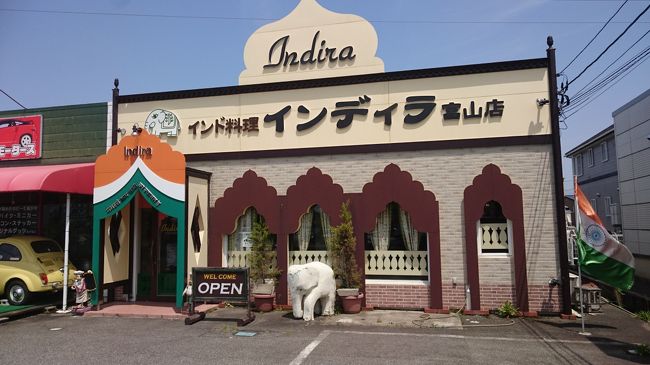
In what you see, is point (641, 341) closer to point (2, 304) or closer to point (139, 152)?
point (139, 152)

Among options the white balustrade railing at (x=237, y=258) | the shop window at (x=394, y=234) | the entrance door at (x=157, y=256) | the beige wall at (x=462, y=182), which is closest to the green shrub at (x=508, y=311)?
the beige wall at (x=462, y=182)

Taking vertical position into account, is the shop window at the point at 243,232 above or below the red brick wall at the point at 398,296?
above

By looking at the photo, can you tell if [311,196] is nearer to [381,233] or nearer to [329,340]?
[381,233]

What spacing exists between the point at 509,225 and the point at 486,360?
445 centimetres

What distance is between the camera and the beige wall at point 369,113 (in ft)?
35.2

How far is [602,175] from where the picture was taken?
26750mm

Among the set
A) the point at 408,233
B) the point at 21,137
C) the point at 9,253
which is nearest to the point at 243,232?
the point at 408,233

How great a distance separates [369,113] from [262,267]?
4790mm

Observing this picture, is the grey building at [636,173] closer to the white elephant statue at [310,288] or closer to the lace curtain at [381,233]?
the lace curtain at [381,233]

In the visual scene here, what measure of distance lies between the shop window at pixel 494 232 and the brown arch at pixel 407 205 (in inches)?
41.6

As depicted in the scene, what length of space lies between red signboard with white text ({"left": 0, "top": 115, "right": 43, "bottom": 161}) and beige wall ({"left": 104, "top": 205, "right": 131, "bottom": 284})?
400 cm

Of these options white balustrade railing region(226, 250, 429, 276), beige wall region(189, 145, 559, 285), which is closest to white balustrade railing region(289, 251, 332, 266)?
white balustrade railing region(226, 250, 429, 276)

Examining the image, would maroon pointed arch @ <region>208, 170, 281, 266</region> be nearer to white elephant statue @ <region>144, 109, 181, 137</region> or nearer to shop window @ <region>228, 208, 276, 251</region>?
shop window @ <region>228, 208, 276, 251</region>

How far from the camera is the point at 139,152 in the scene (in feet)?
36.2
